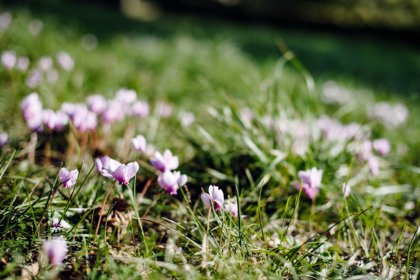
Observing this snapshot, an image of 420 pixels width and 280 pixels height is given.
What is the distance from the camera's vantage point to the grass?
3.18ft

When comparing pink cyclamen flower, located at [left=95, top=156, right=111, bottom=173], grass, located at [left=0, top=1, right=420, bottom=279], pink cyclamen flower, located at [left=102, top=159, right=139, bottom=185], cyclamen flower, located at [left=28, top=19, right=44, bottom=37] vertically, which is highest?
cyclamen flower, located at [left=28, top=19, right=44, bottom=37]

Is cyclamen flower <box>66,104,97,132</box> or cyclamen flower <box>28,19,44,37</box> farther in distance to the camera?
cyclamen flower <box>28,19,44,37</box>

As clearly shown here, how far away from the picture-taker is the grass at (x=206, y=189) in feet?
3.18

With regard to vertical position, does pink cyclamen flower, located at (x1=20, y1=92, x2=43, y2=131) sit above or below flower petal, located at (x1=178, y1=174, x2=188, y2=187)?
above

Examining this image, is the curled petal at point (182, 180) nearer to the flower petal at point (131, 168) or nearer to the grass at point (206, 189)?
the grass at point (206, 189)

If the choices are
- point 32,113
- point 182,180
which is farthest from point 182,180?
point 32,113

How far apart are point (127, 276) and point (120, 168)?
0.36m

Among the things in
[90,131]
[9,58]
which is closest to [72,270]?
[90,131]

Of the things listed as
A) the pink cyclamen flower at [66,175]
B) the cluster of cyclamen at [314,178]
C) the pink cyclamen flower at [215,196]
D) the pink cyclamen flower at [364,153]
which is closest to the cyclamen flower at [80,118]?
the pink cyclamen flower at [66,175]

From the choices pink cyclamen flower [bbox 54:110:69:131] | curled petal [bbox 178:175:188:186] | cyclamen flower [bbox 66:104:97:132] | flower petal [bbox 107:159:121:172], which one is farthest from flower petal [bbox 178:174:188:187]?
pink cyclamen flower [bbox 54:110:69:131]

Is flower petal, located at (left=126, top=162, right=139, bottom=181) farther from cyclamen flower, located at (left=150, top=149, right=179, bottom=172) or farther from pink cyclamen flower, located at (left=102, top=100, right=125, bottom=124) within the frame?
pink cyclamen flower, located at (left=102, top=100, right=125, bottom=124)

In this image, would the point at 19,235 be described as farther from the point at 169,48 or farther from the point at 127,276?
the point at 169,48

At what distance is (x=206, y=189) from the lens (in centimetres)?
147

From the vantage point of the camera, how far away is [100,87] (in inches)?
95.7
